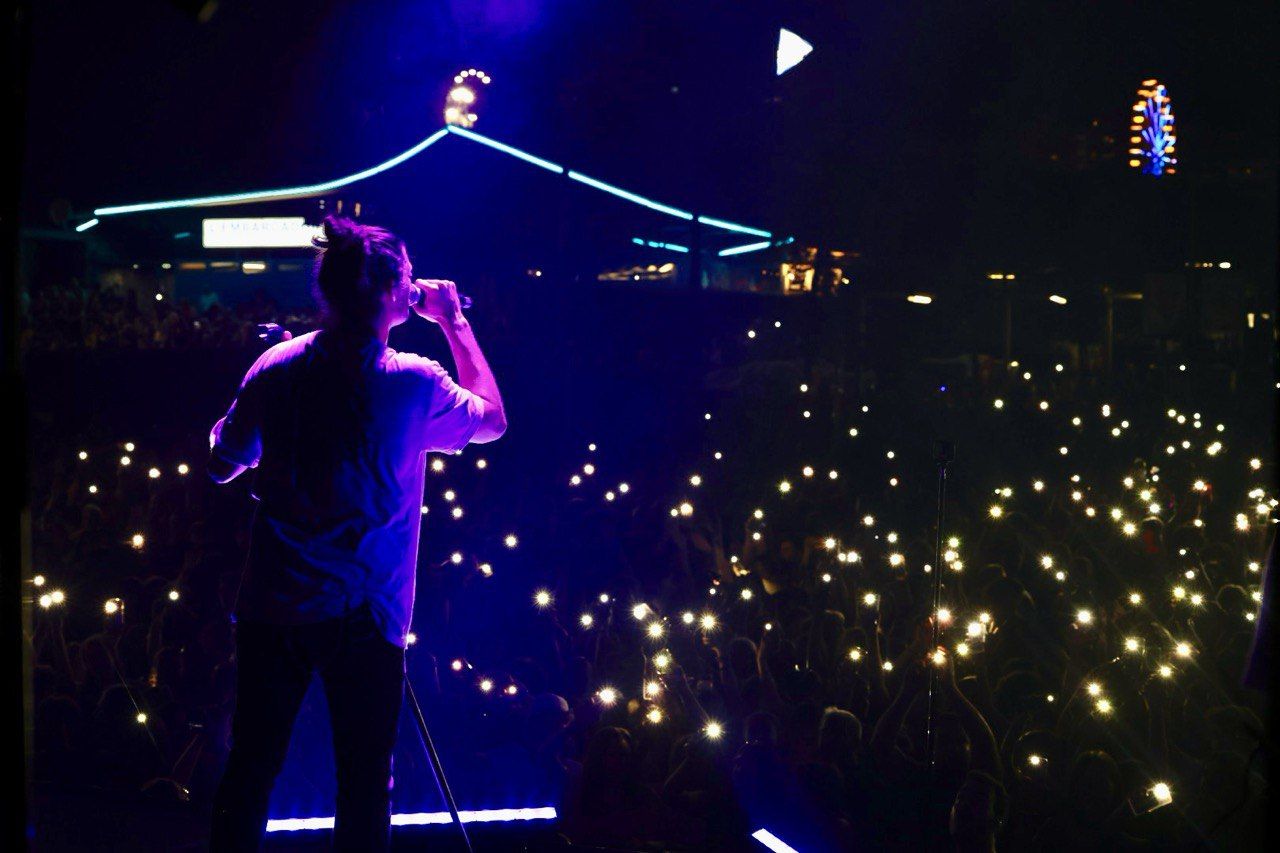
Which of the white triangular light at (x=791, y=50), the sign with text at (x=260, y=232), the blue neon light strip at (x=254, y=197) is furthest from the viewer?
the white triangular light at (x=791, y=50)

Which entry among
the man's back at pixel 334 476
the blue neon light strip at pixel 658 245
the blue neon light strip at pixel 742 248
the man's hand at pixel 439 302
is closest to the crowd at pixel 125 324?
the blue neon light strip at pixel 658 245

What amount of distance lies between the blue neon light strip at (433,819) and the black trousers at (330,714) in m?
1.20

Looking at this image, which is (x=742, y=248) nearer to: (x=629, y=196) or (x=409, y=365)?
(x=629, y=196)

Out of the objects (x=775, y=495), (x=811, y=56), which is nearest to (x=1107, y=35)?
(x=811, y=56)

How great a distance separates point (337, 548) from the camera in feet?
6.59

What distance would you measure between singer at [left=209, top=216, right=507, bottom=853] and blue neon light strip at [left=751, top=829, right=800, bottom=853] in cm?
151

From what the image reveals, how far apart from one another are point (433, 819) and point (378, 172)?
9.99 metres

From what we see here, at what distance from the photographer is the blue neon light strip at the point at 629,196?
1159cm

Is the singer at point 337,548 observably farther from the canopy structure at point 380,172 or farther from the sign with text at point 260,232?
the sign with text at point 260,232

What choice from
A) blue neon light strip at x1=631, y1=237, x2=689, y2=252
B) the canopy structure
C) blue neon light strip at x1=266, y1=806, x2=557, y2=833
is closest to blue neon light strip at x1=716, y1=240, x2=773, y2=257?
blue neon light strip at x1=631, y1=237, x2=689, y2=252

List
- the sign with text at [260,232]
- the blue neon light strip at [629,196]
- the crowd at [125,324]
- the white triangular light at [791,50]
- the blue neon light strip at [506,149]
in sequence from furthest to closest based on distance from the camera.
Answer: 1. the white triangular light at [791,50]
2. the sign with text at [260,232]
3. the blue neon light strip at [629,196]
4. the blue neon light strip at [506,149]
5. the crowd at [125,324]

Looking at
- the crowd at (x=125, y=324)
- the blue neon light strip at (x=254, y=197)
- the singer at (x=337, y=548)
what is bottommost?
the singer at (x=337, y=548)

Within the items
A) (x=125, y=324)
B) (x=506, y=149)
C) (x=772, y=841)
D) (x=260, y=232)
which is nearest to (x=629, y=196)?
(x=506, y=149)

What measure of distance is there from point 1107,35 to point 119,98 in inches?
745
